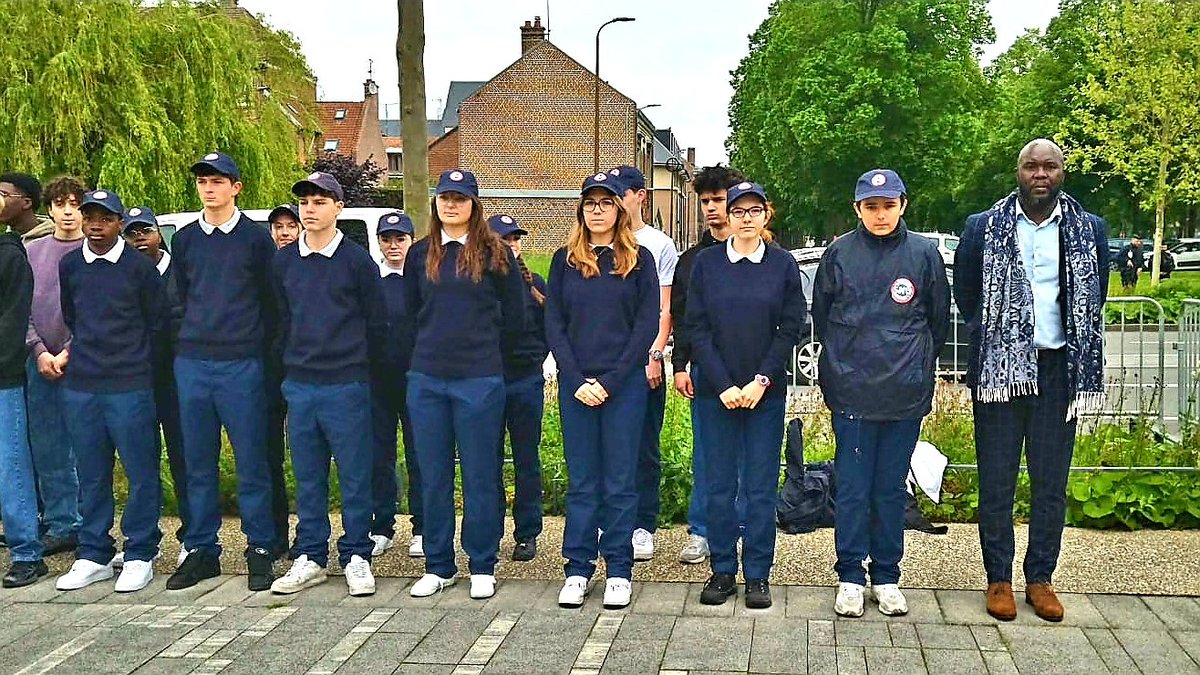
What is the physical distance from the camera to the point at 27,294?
5.96m

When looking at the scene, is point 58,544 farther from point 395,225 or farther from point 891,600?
point 891,600

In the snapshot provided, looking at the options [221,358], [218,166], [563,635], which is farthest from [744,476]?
[218,166]

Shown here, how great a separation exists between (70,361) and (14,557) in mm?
1094

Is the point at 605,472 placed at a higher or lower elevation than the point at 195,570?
higher

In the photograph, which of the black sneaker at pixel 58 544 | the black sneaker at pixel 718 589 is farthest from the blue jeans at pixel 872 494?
the black sneaker at pixel 58 544

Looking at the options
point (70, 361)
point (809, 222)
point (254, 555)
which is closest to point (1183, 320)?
point (254, 555)

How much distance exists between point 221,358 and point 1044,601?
404cm

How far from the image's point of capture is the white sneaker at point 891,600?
5.11 m

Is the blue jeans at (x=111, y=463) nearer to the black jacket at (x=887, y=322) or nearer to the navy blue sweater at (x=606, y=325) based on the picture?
the navy blue sweater at (x=606, y=325)

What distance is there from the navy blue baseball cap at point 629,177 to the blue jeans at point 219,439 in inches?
80.2

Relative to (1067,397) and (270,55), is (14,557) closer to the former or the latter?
(1067,397)

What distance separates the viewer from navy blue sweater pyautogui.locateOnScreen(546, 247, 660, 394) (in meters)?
5.38

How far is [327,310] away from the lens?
5.60 m

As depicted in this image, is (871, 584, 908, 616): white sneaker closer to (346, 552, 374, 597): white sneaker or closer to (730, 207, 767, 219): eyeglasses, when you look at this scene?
(730, 207, 767, 219): eyeglasses
